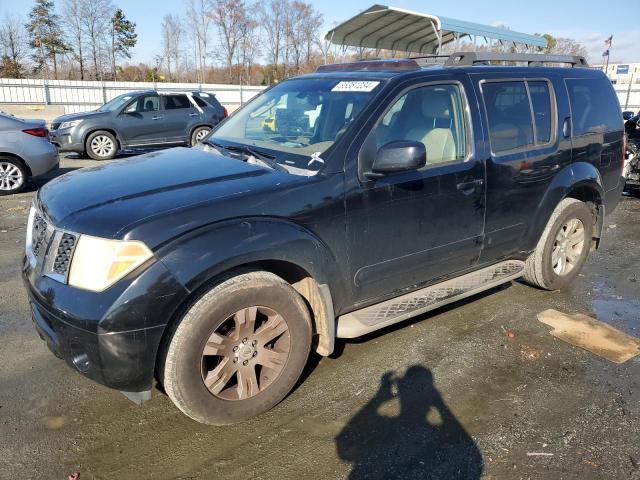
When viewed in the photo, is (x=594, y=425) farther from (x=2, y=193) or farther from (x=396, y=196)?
(x=2, y=193)

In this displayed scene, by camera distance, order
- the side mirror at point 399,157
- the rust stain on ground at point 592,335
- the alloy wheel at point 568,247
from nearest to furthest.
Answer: the side mirror at point 399,157, the rust stain on ground at point 592,335, the alloy wheel at point 568,247

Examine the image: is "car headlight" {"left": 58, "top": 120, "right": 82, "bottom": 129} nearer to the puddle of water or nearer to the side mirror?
the side mirror

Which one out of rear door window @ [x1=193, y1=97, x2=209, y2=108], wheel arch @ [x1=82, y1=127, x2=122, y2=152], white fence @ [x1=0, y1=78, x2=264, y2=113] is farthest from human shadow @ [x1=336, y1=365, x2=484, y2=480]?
white fence @ [x1=0, y1=78, x2=264, y2=113]

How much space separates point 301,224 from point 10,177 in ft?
26.4

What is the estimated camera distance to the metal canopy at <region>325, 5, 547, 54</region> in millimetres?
11062

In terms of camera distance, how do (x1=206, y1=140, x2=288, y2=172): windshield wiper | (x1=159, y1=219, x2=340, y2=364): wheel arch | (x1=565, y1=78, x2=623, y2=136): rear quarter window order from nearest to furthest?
1. (x1=159, y1=219, x2=340, y2=364): wheel arch
2. (x1=206, y1=140, x2=288, y2=172): windshield wiper
3. (x1=565, y1=78, x2=623, y2=136): rear quarter window

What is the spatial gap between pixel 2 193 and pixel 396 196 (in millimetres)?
8240

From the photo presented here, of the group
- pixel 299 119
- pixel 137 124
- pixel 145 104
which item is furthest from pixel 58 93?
pixel 299 119

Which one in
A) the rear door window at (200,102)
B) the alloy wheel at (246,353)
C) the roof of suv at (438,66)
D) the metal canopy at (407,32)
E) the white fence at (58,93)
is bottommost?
the alloy wheel at (246,353)

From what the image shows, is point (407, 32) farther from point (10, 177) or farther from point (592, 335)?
point (592, 335)

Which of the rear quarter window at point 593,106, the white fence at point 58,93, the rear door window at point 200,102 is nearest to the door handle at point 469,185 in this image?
the rear quarter window at point 593,106

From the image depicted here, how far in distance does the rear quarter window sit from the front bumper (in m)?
3.86

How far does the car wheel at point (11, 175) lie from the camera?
8766 mm

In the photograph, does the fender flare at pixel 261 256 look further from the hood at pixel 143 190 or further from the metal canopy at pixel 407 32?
the metal canopy at pixel 407 32
